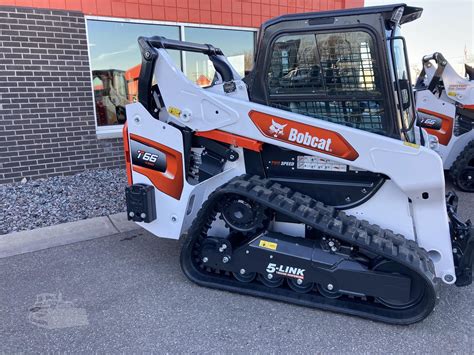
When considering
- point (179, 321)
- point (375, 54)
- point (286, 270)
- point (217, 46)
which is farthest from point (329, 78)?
point (217, 46)

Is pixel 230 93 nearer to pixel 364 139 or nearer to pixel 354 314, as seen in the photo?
pixel 364 139

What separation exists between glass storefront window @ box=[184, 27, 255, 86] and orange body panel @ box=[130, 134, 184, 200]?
174 inches

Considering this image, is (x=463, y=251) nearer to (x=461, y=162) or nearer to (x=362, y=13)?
(x=362, y=13)

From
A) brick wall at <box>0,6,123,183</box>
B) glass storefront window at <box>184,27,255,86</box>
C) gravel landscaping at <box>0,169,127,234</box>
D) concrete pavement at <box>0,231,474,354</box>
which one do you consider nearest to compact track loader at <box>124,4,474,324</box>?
concrete pavement at <box>0,231,474,354</box>

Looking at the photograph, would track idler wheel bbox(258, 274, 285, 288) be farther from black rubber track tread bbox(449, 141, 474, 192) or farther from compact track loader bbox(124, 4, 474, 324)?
black rubber track tread bbox(449, 141, 474, 192)

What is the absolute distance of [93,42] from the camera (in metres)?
6.66

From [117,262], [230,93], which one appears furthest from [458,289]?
[117,262]

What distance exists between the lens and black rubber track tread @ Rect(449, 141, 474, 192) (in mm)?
6091

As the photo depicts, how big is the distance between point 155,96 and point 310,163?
59.9 inches

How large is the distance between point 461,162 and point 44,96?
6495 mm

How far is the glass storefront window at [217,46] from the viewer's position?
25.1 feet

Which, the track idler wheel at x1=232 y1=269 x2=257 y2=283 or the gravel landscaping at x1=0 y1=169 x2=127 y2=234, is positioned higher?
the track idler wheel at x1=232 y1=269 x2=257 y2=283

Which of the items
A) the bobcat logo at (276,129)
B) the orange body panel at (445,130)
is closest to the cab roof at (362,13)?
the bobcat logo at (276,129)

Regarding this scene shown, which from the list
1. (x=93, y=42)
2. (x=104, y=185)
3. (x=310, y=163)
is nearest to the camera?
(x=310, y=163)
